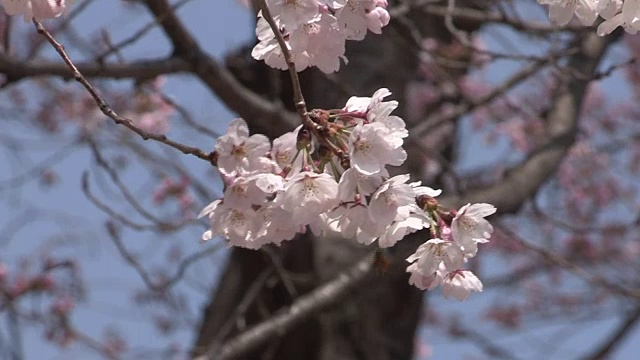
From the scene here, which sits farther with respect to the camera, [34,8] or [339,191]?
[34,8]

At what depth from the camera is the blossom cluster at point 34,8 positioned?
4.04ft

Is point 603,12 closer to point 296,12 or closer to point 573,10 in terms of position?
point 573,10

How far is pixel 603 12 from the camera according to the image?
133 cm

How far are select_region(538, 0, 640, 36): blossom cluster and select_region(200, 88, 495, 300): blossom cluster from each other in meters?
0.35

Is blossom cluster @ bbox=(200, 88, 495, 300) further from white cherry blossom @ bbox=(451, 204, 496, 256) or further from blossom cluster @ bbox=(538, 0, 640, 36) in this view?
blossom cluster @ bbox=(538, 0, 640, 36)

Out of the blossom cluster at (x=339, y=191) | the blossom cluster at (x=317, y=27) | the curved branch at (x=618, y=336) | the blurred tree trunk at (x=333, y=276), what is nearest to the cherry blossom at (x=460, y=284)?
the blossom cluster at (x=339, y=191)

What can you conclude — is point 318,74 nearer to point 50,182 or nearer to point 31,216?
point 31,216

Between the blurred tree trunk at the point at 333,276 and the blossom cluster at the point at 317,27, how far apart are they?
158cm

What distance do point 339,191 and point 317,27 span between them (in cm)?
25

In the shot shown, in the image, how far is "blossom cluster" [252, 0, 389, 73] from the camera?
118 centimetres

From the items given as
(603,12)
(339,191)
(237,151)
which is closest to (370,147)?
(339,191)

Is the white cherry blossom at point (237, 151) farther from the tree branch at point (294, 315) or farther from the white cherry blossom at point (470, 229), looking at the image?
the tree branch at point (294, 315)

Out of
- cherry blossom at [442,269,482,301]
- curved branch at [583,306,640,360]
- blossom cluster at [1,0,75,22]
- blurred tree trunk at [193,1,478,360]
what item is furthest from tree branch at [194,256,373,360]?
curved branch at [583,306,640,360]

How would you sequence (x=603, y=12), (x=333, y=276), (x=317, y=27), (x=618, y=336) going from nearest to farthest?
(x=317, y=27) < (x=603, y=12) < (x=333, y=276) < (x=618, y=336)
